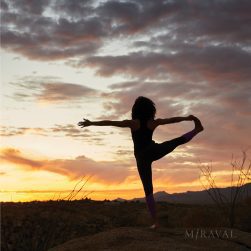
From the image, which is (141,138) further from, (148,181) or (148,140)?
(148,181)

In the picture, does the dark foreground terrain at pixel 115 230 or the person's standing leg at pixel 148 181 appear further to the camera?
the person's standing leg at pixel 148 181

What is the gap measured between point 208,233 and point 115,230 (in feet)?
4.66

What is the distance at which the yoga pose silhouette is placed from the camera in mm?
8258

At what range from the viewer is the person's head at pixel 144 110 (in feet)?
27.8

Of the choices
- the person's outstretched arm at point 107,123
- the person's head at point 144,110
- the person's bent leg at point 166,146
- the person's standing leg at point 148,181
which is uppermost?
the person's head at point 144,110

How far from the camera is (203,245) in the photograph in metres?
7.12

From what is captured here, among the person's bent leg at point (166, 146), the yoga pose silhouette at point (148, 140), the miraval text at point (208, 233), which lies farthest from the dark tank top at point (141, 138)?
the miraval text at point (208, 233)

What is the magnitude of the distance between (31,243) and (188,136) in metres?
3.53

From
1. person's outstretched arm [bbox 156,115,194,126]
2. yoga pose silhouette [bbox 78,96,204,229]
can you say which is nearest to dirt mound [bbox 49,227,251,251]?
yoga pose silhouette [bbox 78,96,204,229]

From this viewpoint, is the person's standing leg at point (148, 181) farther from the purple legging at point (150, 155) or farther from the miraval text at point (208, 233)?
the miraval text at point (208, 233)

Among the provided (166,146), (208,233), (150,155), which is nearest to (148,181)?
(150,155)

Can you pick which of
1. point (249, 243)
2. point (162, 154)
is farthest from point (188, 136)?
point (249, 243)

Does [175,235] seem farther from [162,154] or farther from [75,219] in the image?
[75,219]

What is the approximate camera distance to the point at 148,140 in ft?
27.6
